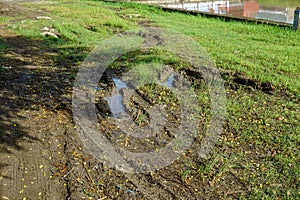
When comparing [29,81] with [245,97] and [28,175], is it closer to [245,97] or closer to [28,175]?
[28,175]

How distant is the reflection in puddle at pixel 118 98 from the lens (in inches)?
169

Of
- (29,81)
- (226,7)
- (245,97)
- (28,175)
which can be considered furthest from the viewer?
(226,7)

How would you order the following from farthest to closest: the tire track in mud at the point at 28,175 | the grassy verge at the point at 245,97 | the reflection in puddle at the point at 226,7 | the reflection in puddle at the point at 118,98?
the reflection in puddle at the point at 226,7 < the reflection in puddle at the point at 118,98 < the grassy verge at the point at 245,97 < the tire track in mud at the point at 28,175

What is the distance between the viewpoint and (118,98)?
186 inches

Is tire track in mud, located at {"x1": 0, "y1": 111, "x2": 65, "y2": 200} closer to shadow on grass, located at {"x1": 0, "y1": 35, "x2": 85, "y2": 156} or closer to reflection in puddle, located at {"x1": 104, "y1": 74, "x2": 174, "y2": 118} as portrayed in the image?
shadow on grass, located at {"x1": 0, "y1": 35, "x2": 85, "y2": 156}

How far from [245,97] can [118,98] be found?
1812 mm

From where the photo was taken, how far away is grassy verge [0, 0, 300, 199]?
120 inches

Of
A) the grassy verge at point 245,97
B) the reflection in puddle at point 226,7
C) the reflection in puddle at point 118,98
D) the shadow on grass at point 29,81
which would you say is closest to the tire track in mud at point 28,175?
the shadow on grass at point 29,81

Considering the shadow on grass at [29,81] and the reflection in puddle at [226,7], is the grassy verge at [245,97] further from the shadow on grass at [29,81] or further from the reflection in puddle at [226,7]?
the reflection in puddle at [226,7]

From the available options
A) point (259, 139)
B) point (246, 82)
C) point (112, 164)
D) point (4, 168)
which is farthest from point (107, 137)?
point (246, 82)

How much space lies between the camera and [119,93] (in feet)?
16.0

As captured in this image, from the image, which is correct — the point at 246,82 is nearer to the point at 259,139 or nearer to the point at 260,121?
the point at 260,121

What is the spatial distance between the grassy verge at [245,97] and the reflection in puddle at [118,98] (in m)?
0.91

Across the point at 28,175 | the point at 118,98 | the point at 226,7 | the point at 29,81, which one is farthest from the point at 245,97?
the point at 226,7
